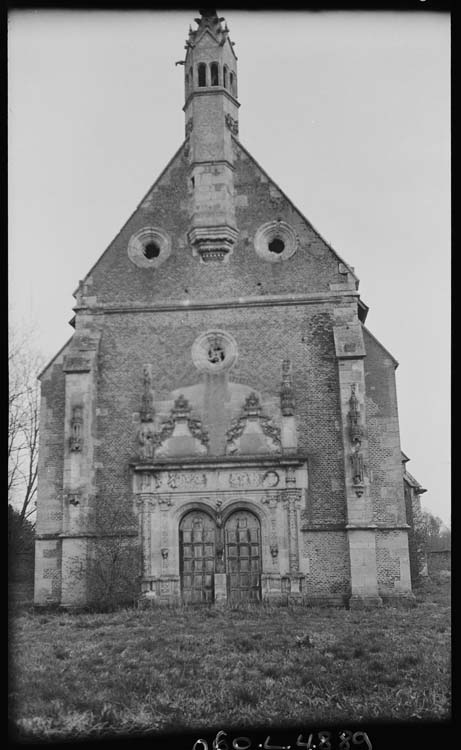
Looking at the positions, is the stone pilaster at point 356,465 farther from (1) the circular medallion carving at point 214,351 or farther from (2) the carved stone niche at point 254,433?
(1) the circular medallion carving at point 214,351

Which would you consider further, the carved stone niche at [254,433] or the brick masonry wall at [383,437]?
the carved stone niche at [254,433]

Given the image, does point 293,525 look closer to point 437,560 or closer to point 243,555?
point 243,555

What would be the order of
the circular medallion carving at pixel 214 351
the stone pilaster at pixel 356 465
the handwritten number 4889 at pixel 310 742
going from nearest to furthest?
the handwritten number 4889 at pixel 310 742 < the stone pilaster at pixel 356 465 < the circular medallion carving at pixel 214 351

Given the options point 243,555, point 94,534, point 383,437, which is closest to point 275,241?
point 383,437

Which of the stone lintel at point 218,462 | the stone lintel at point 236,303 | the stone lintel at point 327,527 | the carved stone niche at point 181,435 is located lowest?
the stone lintel at point 327,527

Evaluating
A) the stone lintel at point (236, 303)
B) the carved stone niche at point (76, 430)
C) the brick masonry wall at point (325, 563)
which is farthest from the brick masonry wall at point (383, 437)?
the carved stone niche at point (76, 430)

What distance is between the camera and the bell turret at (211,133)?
24.6 m

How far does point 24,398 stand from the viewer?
2619 cm

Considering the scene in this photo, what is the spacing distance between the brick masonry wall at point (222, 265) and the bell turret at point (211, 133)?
414 mm

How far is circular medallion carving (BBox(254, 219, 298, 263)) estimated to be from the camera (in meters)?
24.7

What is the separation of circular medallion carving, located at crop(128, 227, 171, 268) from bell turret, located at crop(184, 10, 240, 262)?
938 millimetres

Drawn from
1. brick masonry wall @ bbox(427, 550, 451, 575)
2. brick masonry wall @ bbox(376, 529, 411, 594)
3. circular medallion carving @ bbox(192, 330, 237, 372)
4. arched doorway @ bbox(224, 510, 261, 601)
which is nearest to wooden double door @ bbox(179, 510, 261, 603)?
arched doorway @ bbox(224, 510, 261, 601)

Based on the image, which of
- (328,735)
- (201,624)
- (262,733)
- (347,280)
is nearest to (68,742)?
(262,733)

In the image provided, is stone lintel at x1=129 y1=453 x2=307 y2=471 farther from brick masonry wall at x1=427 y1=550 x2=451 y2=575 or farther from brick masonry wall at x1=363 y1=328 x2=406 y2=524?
brick masonry wall at x1=427 y1=550 x2=451 y2=575
